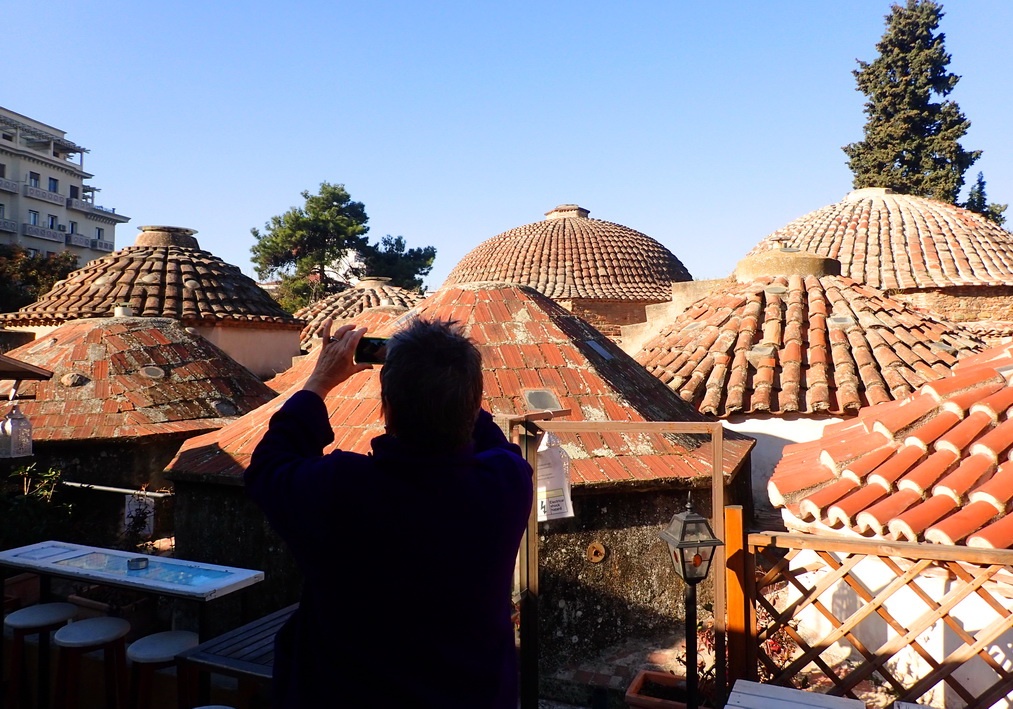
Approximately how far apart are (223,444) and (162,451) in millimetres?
3447

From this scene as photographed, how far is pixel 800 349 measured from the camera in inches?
407

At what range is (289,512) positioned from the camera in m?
1.80

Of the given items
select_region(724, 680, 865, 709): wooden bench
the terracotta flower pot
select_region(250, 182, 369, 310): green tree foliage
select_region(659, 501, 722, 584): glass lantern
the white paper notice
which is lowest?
the terracotta flower pot

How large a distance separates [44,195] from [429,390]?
5935 cm

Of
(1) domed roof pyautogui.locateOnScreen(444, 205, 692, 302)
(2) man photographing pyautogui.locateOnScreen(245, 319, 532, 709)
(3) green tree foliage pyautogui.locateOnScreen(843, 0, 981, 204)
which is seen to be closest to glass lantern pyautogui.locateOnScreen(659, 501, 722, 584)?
(2) man photographing pyautogui.locateOnScreen(245, 319, 532, 709)

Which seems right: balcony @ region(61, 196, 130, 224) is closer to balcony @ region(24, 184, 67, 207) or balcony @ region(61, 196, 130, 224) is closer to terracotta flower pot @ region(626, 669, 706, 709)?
balcony @ region(24, 184, 67, 207)

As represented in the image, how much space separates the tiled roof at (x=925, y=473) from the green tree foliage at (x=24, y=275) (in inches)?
1380

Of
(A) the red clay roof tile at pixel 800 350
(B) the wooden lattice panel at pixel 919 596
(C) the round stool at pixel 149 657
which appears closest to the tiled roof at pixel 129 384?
(C) the round stool at pixel 149 657

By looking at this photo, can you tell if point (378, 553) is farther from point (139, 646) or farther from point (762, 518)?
point (762, 518)

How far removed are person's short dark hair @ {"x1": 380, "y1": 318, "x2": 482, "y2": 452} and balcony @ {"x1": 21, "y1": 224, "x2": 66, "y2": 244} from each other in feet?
186

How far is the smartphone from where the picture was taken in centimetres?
221

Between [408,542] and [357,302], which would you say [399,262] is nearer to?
[357,302]

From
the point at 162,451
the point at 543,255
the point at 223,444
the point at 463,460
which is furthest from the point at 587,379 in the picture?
the point at 543,255

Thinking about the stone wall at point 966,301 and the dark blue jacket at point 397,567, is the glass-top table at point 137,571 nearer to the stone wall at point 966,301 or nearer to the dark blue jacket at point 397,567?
the dark blue jacket at point 397,567
